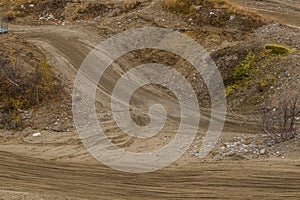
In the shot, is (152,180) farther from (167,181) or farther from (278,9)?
(278,9)

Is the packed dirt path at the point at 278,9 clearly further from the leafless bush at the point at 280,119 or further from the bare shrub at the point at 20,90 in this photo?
the bare shrub at the point at 20,90

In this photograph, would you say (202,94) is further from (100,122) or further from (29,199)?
(29,199)

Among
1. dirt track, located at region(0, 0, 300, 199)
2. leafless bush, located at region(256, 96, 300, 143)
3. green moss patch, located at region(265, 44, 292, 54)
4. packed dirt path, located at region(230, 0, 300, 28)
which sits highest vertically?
green moss patch, located at region(265, 44, 292, 54)

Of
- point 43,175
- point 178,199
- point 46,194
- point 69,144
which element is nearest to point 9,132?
point 69,144

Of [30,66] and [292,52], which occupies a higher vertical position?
[292,52]

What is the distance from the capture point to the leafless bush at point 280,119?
1317 cm

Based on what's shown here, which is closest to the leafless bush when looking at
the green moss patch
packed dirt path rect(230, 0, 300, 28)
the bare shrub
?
the green moss patch

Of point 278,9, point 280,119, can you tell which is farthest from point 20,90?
point 278,9

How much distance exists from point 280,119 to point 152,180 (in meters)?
5.41

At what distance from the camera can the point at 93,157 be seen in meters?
13.2

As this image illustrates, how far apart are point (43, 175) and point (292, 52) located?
37.1 feet

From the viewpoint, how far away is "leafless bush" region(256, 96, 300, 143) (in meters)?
13.2

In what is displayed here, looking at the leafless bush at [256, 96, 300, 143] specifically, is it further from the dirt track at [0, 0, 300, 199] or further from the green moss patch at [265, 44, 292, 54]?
the green moss patch at [265, 44, 292, 54]

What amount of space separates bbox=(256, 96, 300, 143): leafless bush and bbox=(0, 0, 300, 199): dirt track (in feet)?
4.68
